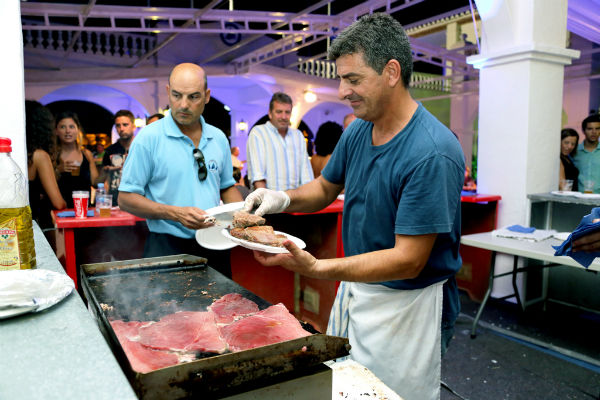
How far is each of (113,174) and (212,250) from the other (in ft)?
7.74

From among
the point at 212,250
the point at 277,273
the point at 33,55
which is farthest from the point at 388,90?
the point at 33,55

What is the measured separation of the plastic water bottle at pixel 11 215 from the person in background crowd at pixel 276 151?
3674 mm

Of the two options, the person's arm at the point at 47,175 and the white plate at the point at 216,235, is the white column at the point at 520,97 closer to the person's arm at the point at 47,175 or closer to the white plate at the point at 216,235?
the white plate at the point at 216,235

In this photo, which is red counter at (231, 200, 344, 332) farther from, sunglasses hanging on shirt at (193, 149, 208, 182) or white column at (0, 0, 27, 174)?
white column at (0, 0, 27, 174)

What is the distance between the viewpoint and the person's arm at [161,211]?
240cm

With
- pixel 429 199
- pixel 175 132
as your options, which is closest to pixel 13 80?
pixel 175 132

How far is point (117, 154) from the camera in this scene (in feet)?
16.5

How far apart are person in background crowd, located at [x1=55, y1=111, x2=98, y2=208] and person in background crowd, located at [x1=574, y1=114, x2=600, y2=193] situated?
6024 millimetres

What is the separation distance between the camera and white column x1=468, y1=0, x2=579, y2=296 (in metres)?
4.75

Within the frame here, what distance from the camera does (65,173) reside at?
464cm

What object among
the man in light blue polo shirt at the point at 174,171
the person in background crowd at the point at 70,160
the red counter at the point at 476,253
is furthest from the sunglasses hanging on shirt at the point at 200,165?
the red counter at the point at 476,253

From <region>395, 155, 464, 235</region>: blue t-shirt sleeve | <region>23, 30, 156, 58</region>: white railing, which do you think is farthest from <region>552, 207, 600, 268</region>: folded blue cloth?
<region>23, 30, 156, 58</region>: white railing

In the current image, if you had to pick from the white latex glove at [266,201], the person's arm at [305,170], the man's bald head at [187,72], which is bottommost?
the white latex glove at [266,201]

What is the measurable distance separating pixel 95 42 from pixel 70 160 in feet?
39.0
